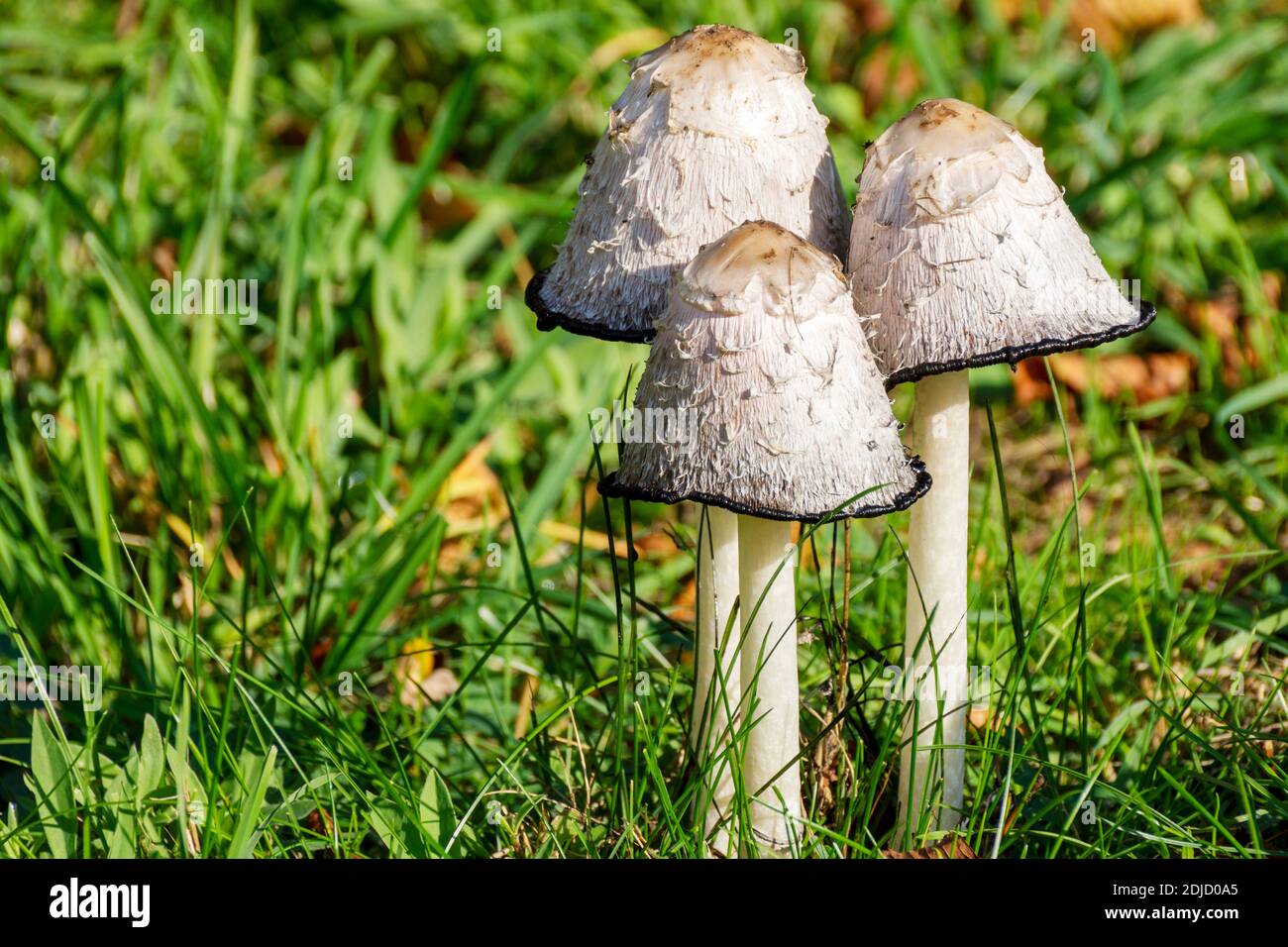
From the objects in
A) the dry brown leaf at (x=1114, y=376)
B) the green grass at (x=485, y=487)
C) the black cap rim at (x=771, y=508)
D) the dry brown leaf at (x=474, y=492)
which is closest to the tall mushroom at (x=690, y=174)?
the black cap rim at (x=771, y=508)

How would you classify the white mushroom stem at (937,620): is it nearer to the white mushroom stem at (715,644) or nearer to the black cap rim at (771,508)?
the black cap rim at (771,508)

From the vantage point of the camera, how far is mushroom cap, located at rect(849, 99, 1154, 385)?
206cm

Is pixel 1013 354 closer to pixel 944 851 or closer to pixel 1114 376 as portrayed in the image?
pixel 944 851

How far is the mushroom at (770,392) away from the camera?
6.57 ft

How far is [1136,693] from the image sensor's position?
9.66 ft

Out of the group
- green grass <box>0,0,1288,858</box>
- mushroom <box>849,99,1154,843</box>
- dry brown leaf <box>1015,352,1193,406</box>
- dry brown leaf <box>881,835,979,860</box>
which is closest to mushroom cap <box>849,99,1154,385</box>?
mushroom <box>849,99,1154,843</box>

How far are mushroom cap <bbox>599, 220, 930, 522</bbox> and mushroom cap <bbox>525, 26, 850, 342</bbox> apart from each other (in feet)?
0.44

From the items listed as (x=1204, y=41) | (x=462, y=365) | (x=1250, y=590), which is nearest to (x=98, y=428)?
(x=462, y=365)

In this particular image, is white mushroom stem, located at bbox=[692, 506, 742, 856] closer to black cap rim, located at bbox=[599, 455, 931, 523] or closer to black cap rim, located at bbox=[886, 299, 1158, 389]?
black cap rim, located at bbox=[599, 455, 931, 523]

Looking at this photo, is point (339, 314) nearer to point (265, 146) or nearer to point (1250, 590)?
point (265, 146)

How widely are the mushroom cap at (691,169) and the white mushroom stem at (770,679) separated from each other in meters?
0.41

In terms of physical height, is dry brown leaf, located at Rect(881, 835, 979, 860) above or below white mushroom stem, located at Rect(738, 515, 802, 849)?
below
